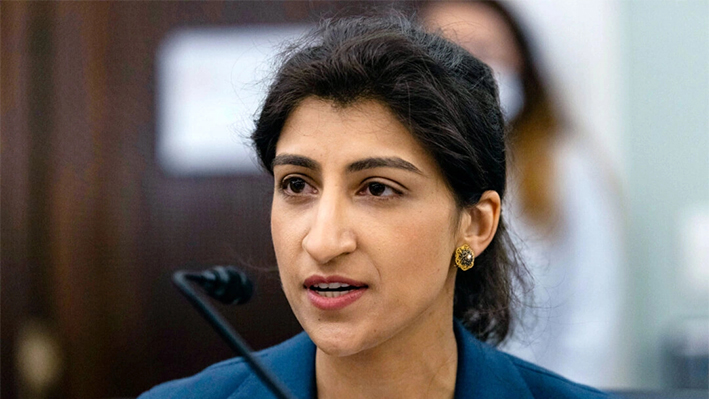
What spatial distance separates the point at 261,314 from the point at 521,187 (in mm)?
929

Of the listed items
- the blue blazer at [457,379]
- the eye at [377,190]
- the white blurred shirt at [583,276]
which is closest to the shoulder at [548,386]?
the blue blazer at [457,379]

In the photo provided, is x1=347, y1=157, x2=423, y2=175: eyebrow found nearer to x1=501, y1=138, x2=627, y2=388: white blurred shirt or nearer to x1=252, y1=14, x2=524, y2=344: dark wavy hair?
x1=252, y1=14, x2=524, y2=344: dark wavy hair

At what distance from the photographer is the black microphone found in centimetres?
121

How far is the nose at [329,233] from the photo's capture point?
1.25m

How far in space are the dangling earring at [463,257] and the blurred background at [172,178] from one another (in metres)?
1.34

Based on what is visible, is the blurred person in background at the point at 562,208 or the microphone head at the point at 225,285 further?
the blurred person in background at the point at 562,208

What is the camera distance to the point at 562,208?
2.66 m

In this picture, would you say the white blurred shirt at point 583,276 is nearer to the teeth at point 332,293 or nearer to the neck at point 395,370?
the neck at point 395,370

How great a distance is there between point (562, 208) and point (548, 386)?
115 cm

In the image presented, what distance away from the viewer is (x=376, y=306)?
130 centimetres

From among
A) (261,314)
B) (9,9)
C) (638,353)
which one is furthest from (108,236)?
(638,353)

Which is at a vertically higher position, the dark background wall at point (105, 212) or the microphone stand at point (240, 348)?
the microphone stand at point (240, 348)

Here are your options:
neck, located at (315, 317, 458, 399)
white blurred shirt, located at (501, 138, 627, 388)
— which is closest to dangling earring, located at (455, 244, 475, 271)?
neck, located at (315, 317, 458, 399)

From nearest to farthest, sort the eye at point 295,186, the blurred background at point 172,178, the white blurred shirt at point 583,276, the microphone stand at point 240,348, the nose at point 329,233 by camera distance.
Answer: the microphone stand at point 240,348 < the nose at point 329,233 < the eye at point 295,186 < the white blurred shirt at point 583,276 < the blurred background at point 172,178
